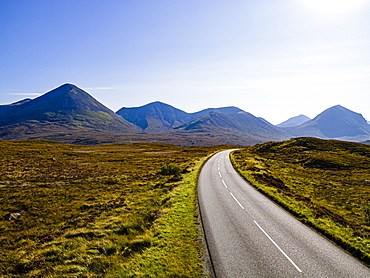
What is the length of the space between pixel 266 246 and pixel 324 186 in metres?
36.8

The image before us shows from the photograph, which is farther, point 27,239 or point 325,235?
point 27,239

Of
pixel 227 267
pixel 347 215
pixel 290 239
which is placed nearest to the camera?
pixel 227 267

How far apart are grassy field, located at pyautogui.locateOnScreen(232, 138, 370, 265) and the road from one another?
1.61 m

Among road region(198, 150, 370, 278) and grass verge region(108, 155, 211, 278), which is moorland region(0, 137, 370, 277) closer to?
grass verge region(108, 155, 211, 278)

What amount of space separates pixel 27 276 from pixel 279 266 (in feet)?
46.2

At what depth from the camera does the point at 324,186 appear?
4103cm

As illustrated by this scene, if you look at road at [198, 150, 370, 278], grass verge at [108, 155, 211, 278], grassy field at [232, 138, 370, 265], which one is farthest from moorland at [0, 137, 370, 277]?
road at [198, 150, 370, 278]

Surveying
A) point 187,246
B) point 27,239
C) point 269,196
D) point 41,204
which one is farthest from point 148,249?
point 41,204

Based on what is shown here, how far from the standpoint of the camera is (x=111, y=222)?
18.9 meters

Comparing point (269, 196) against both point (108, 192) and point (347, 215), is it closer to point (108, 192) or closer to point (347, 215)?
point (347, 215)

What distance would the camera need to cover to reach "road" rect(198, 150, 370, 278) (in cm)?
1067

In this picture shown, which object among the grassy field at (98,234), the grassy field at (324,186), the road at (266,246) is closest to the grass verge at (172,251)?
the grassy field at (98,234)

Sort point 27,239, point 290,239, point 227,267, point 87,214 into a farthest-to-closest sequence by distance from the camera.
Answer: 1. point 87,214
2. point 27,239
3. point 290,239
4. point 227,267

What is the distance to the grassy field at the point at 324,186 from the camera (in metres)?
16.4
